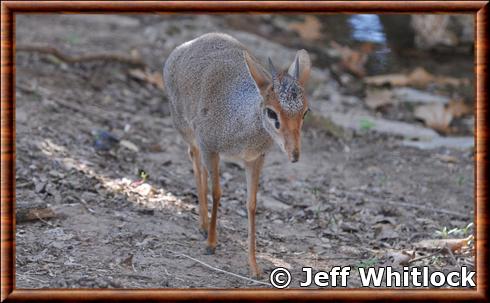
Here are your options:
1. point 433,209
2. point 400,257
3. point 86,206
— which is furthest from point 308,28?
point 400,257

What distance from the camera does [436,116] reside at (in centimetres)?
935

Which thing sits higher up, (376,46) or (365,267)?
(376,46)

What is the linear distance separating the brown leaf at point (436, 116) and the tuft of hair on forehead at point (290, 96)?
15.4 ft

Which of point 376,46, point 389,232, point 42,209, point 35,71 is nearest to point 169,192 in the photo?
point 42,209

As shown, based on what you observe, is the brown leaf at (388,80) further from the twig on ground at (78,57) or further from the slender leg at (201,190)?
the slender leg at (201,190)

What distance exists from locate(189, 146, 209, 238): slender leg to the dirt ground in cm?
8

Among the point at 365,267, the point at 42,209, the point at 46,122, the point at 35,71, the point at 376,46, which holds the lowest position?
the point at 365,267

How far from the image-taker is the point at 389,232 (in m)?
6.54

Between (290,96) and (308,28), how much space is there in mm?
7120

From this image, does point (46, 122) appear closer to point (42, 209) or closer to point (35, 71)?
point (35, 71)

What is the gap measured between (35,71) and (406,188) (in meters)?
3.97

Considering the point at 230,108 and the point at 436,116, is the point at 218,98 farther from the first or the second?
the point at 436,116

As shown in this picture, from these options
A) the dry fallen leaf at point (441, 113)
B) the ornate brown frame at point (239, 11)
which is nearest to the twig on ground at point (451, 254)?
the ornate brown frame at point (239, 11)

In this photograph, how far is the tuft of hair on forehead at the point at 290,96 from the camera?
4.87 meters
